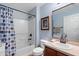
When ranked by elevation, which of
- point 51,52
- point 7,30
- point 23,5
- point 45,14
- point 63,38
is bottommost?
point 51,52

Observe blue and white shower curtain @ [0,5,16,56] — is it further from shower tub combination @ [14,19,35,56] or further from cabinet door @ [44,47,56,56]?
cabinet door @ [44,47,56,56]

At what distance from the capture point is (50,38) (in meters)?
1.33

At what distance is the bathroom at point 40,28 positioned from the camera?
125 centimetres

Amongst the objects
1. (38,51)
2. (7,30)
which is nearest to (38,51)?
(38,51)

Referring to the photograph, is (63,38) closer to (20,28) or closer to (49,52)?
(49,52)

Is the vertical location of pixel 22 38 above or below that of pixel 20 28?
below

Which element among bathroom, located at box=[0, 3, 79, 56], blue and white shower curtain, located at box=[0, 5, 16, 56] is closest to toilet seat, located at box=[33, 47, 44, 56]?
bathroom, located at box=[0, 3, 79, 56]

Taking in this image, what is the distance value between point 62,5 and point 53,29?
1.09 ft

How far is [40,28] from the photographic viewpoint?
132 centimetres

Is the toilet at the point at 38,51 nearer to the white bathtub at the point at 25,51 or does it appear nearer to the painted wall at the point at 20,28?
the white bathtub at the point at 25,51

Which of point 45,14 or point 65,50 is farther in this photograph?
point 45,14

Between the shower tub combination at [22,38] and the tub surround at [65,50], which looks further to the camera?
the shower tub combination at [22,38]

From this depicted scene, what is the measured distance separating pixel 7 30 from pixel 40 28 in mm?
Result: 433

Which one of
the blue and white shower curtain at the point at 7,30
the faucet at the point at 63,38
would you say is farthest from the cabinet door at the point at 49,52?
the blue and white shower curtain at the point at 7,30
